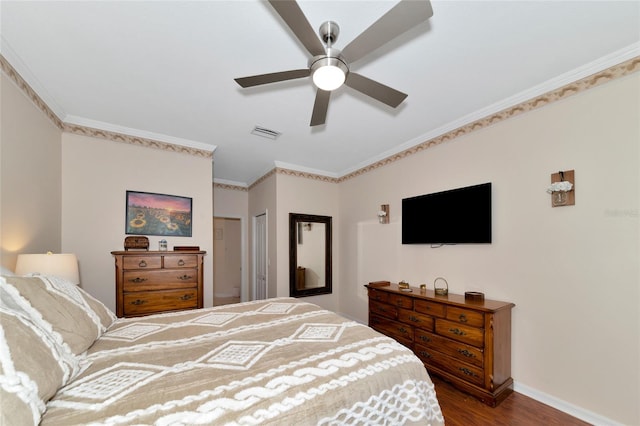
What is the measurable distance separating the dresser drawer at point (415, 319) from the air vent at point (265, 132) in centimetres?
262

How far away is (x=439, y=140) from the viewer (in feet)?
10.1

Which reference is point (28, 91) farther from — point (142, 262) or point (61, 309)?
point (61, 309)

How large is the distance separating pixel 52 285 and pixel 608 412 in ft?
12.0

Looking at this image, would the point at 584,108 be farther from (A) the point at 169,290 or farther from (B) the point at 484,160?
(A) the point at 169,290

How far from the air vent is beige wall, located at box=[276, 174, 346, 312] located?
40.9 inches

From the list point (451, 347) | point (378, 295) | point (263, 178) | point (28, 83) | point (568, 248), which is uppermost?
point (28, 83)

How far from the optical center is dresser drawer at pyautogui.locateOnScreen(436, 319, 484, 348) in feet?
7.25

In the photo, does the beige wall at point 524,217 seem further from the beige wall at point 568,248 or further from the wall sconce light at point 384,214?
the wall sconce light at point 384,214

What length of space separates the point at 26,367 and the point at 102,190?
8.54ft

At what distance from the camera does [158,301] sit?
2.69 metres

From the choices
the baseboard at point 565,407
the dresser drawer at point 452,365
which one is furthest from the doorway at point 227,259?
the baseboard at point 565,407

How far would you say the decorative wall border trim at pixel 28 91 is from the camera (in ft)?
5.96

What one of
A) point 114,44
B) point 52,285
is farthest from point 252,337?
point 114,44

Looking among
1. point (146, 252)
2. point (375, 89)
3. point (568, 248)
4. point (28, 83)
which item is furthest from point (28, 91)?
point (568, 248)
